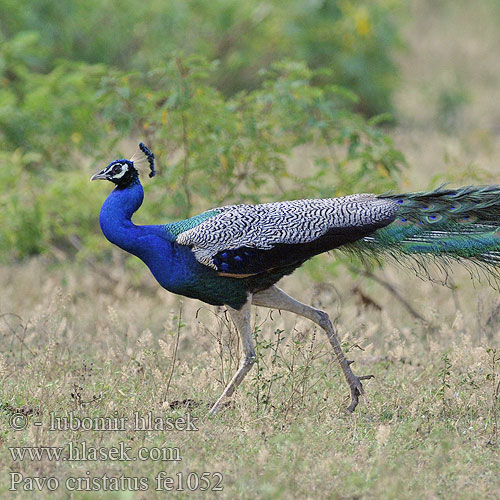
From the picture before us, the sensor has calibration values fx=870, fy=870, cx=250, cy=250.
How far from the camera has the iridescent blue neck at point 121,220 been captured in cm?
458

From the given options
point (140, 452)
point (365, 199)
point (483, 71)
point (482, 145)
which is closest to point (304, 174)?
point (482, 145)

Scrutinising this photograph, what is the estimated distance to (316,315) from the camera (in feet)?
15.8

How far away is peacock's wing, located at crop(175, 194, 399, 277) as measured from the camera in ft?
14.6

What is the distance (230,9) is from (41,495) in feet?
30.6

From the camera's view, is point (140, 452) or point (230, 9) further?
point (230, 9)

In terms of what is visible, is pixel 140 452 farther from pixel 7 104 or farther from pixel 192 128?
pixel 7 104

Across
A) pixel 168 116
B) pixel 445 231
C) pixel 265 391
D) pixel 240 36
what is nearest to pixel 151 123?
pixel 168 116

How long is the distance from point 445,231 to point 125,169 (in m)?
1.74

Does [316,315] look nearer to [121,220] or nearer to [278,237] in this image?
[278,237]

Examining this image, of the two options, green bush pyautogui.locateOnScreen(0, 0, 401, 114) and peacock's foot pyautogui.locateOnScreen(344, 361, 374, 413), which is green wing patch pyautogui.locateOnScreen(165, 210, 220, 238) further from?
green bush pyautogui.locateOnScreen(0, 0, 401, 114)

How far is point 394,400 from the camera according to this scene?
4.70 meters

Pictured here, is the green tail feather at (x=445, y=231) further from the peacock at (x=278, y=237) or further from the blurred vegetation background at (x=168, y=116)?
the blurred vegetation background at (x=168, y=116)

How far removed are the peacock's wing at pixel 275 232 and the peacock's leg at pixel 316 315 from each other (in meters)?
0.23

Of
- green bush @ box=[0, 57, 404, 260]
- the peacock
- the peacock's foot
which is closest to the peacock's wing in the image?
the peacock
